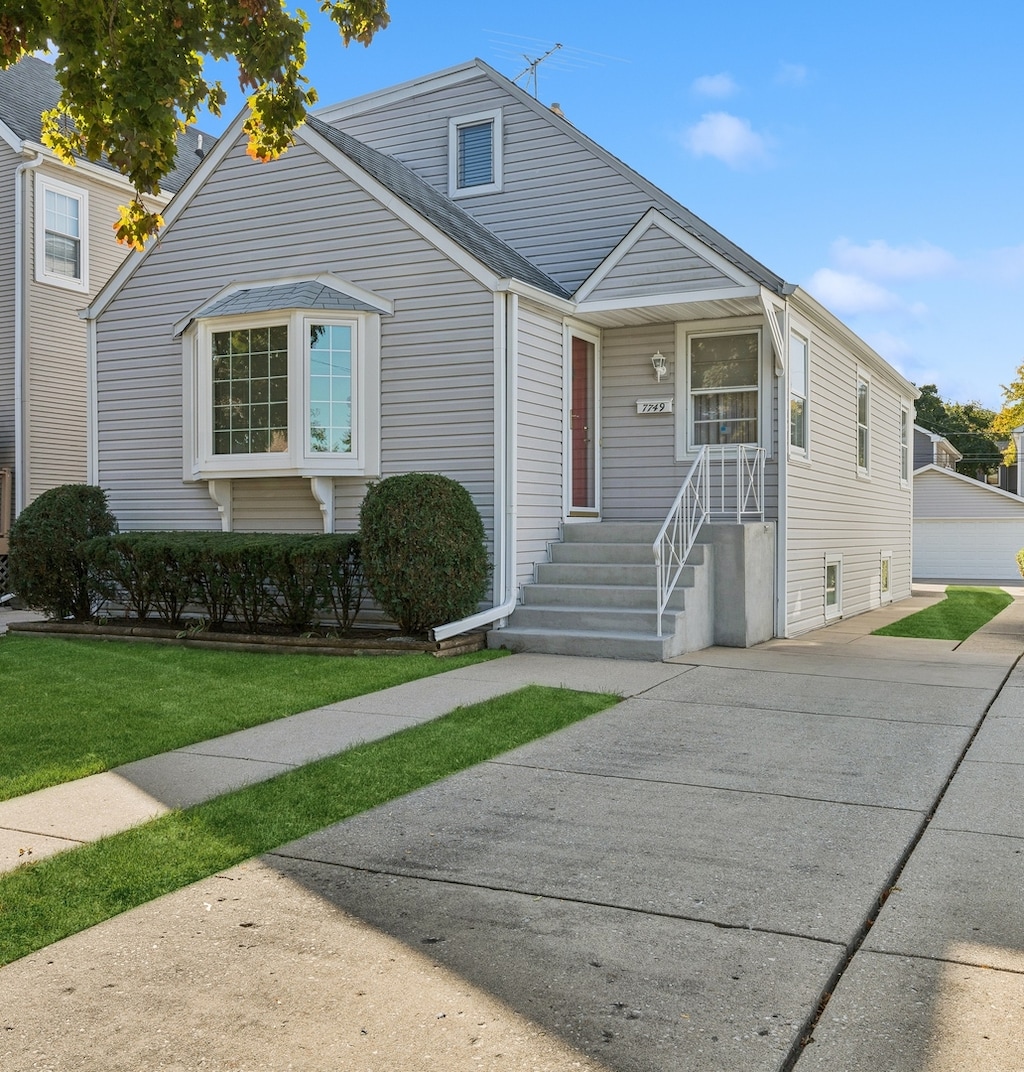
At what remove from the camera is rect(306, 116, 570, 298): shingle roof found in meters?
11.1

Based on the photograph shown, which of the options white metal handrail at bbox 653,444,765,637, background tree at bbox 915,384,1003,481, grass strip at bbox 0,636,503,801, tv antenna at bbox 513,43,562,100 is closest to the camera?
grass strip at bbox 0,636,503,801

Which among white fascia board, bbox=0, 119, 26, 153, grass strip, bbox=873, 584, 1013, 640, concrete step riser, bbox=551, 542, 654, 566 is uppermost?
white fascia board, bbox=0, 119, 26, 153

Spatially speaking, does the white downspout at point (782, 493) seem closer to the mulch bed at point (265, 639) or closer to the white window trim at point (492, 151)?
the mulch bed at point (265, 639)

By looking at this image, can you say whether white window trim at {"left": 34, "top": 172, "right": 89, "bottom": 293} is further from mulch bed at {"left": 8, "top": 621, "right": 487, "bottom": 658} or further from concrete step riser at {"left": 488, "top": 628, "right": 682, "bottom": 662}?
concrete step riser at {"left": 488, "top": 628, "right": 682, "bottom": 662}

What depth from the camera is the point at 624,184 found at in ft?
41.7

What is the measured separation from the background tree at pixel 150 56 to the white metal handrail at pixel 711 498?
17.1ft

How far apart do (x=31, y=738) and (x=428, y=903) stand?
3560 millimetres

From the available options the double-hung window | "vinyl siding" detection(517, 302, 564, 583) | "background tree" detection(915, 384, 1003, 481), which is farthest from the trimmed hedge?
"background tree" detection(915, 384, 1003, 481)

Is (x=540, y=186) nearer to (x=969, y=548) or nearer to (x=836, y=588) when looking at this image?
(x=836, y=588)

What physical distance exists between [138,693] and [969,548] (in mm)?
26948

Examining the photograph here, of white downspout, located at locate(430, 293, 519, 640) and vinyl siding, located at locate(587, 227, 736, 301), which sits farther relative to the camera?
vinyl siding, located at locate(587, 227, 736, 301)

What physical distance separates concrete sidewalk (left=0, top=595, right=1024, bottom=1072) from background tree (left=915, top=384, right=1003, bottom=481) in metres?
60.1

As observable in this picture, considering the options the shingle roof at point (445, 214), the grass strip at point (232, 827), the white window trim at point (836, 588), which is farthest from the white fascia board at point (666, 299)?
the grass strip at point (232, 827)

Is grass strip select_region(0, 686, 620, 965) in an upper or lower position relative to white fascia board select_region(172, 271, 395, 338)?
lower
